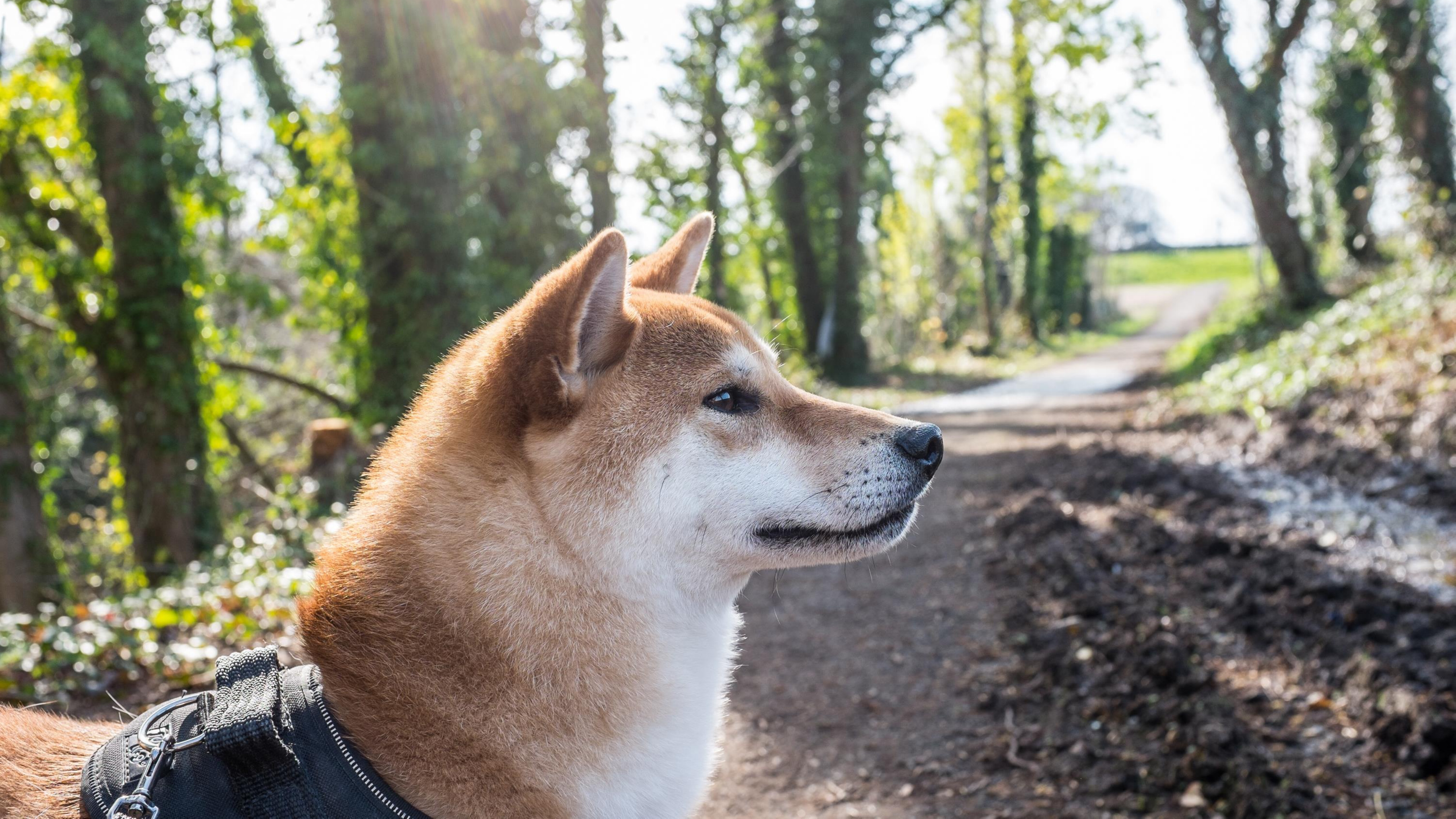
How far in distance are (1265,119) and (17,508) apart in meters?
17.9

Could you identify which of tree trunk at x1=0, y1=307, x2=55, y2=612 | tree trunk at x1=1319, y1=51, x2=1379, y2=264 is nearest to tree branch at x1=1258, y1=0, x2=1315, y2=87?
tree trunk at x1=1319, y1=51, x2=1379, y2=264

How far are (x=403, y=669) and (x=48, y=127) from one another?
1085 centimetres

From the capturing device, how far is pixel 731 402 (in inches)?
101

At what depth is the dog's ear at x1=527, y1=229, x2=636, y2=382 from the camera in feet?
7.09

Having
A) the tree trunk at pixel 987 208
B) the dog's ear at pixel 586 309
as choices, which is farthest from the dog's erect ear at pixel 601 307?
the tree trunk at pixel 987 208

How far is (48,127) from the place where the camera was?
378 inches

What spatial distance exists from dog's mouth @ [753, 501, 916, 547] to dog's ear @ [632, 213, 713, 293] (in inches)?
40.7

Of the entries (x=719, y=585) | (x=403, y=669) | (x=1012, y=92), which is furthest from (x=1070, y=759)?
(x=1012, y=92)

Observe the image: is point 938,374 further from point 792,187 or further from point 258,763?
point 258,763

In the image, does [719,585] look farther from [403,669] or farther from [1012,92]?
[1012,92]

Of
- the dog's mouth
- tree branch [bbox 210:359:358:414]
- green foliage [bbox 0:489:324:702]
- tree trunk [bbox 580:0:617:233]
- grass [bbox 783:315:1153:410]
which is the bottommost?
grass [bbox 783:315:1153:410]

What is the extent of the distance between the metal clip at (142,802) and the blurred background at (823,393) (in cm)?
262

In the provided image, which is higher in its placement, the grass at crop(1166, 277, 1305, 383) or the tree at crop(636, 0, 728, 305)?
the tree at crop(636, 0, 728, 305)

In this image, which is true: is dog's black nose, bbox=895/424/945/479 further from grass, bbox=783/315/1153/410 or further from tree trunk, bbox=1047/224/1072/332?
tree trunk, bbox=1047/224/1072/332
